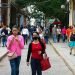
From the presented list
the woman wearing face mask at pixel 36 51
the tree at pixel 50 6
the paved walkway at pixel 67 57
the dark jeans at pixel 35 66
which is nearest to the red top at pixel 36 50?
the woman wearing face mask at pixel 36 51

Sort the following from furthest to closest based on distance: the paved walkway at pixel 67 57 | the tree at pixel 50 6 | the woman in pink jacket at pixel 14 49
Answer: the tree at pixel 50 6 < the paved walkway at pixel 67 57 < the woman in pink jacket at pixel 14 49

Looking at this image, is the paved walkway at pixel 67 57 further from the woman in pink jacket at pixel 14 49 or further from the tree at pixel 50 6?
the tree at pixel 50 6

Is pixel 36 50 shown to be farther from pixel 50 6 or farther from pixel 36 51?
pixel 50 6

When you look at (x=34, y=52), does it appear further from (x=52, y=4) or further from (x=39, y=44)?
(x=52, y=4)

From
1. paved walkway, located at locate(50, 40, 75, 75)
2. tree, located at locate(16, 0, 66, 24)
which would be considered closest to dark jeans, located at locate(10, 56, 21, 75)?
paved walkway, located at locate(50, 40, 75, 75)

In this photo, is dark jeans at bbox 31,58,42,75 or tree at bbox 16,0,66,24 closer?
dark jeans at bbox 31,58,42,75

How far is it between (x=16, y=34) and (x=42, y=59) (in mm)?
1235

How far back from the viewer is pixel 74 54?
24203 mm

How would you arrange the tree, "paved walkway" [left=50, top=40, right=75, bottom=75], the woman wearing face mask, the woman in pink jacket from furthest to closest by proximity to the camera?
the tree → "paved walkway" [left=50, top=40, right=75, bottom=75] → the woman in pink jacket → the woman wearing face mask

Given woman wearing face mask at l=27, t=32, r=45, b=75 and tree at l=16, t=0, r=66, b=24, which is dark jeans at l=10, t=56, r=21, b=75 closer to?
woman wearing face mask at l=27, t=32, r=45, b=75

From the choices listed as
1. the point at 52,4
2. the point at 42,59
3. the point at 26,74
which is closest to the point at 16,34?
the point at 42,59

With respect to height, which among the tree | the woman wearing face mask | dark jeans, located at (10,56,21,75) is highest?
the tree

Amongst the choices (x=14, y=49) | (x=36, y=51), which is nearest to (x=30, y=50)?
(x=36, y=51)

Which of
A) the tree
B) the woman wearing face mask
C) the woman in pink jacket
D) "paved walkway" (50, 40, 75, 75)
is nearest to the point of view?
the woman wearing face mask
